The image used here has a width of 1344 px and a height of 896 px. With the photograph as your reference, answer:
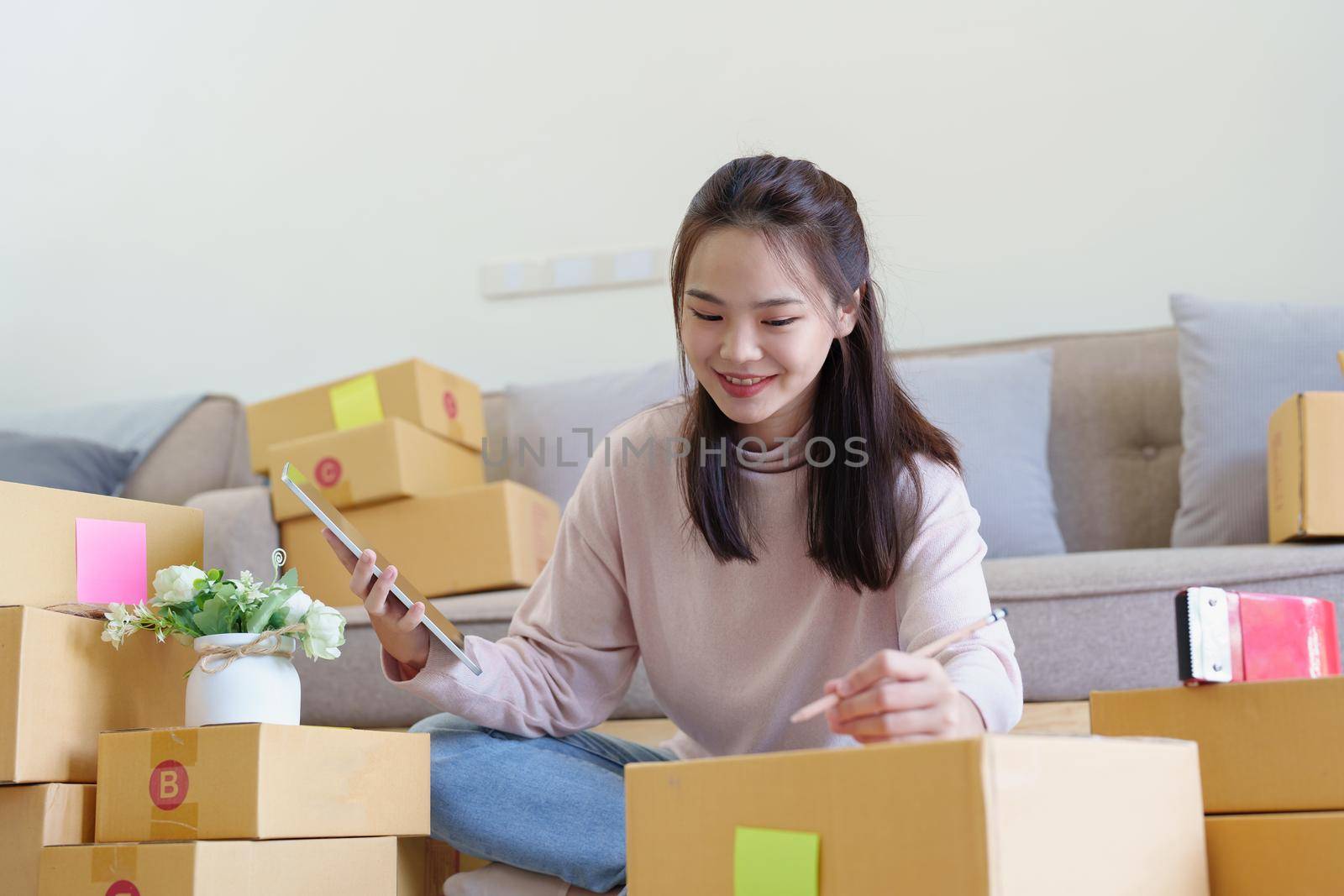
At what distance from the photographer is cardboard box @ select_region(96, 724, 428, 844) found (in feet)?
3.26

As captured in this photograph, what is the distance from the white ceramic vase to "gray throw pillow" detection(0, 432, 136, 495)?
1.21m

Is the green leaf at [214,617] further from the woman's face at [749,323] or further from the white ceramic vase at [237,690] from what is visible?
the woman's face at [749,323]

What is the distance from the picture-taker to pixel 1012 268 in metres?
2.29

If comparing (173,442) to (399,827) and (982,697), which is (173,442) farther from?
(982,697)

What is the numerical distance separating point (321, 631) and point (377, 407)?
106 centimetres

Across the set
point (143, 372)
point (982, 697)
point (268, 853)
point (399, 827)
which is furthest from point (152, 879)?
point (143, 372)

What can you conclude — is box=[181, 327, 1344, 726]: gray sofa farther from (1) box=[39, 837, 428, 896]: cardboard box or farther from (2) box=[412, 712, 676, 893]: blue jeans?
(1) box=[39, 837, 428, 896]: cardboard box

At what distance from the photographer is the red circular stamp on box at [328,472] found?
6.42ft

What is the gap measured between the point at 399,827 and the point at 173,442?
155 cm

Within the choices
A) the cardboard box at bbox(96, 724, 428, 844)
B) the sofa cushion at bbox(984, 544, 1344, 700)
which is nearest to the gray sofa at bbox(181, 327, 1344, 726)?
the sofa cushion at bbox(984, 544, 1344, 700)

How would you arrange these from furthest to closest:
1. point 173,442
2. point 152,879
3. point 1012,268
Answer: point 173,442 < point 1012,268 < point 152,879

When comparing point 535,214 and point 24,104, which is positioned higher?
point 24,104

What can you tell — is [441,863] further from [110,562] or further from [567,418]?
[567,418]

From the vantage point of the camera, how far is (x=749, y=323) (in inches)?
44.4
